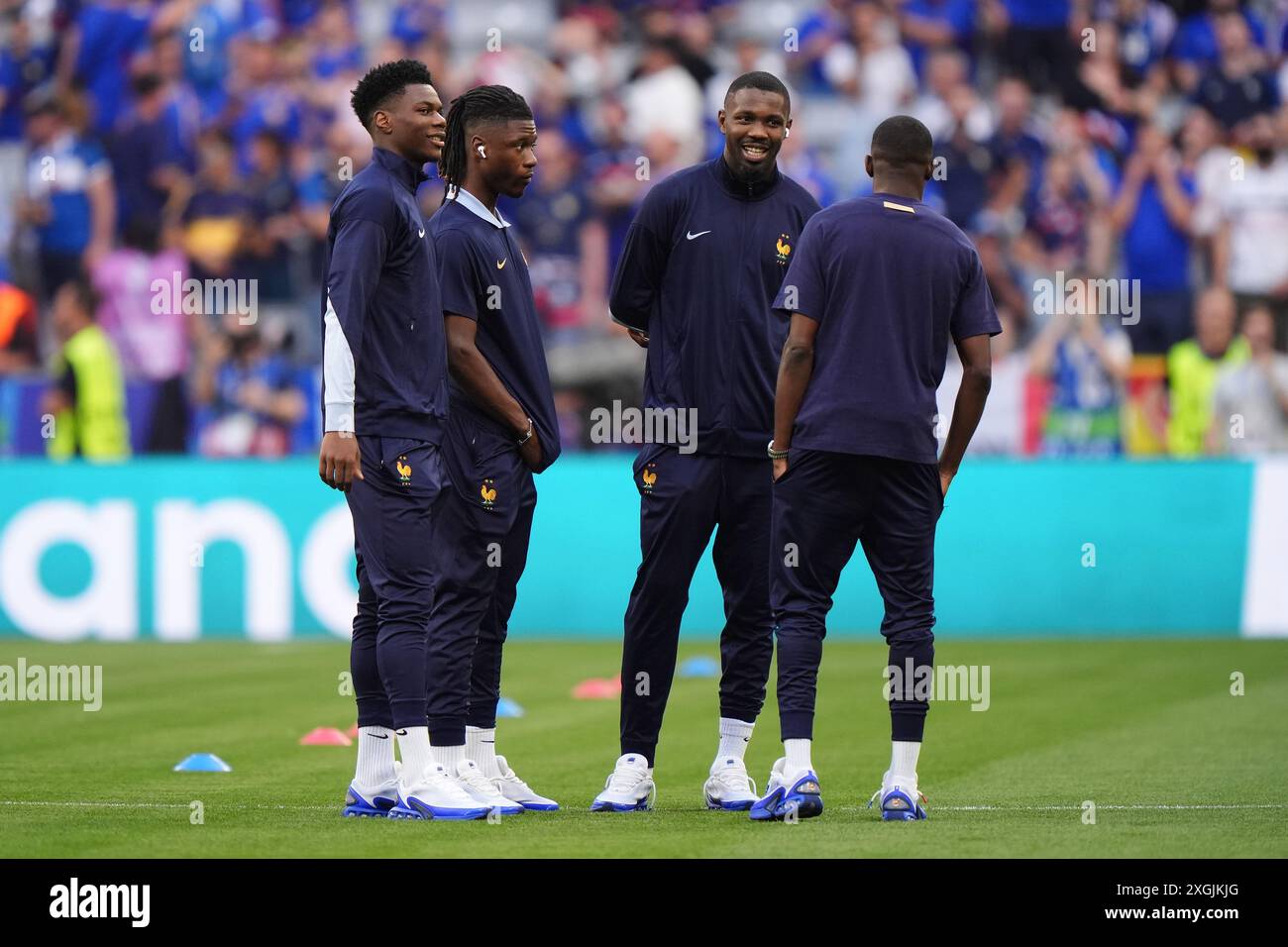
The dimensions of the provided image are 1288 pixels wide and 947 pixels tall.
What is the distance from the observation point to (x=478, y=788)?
742 centimetres

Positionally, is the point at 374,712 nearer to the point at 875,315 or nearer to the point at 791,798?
the point at 791,798

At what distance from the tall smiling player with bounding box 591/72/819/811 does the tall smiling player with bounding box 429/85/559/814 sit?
1.44 ft

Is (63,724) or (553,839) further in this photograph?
(63,724)

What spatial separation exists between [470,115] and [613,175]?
38.3 feet

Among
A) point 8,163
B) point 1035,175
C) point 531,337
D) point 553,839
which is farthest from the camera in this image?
point 8,163

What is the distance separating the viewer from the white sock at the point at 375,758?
737 centimetres

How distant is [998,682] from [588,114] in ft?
30.7

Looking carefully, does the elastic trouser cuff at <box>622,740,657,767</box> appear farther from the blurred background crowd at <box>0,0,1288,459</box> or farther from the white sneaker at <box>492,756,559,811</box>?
the blurred background crowd at <box>0,0,1288,459</box>

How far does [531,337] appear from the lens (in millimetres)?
7641

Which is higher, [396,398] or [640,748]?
[396,398]

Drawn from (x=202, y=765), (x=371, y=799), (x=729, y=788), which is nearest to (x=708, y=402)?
(x=729, y=788)
